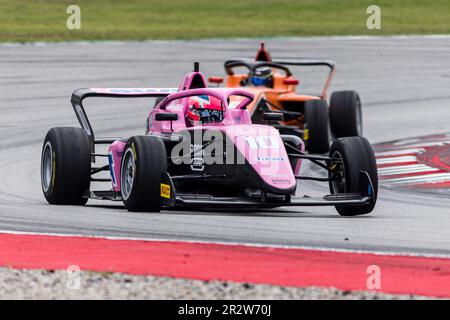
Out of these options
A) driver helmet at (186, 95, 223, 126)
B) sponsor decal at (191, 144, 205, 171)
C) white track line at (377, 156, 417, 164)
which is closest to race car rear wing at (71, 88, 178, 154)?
driver helmet at (186, 95, 223, 126)

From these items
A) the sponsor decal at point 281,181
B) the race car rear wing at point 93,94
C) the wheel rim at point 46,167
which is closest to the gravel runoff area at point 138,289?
the sponsor decal at point 281,181

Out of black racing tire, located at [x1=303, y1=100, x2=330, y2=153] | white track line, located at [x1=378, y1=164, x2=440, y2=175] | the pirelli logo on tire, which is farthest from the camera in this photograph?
black racing tire, located at [x1=303, y1=100, x2=330, y2=153]

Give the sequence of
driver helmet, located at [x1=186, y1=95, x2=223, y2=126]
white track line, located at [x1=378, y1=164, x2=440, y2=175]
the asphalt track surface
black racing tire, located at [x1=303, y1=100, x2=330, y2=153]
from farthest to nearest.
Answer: black racing tire, located at [x1=303, y1=100, x2=330, y2=153] → white track line, located at [x1=378, y1=164, x2=440, y2=175] → driver helmet, located at [x1=186, y1=95, x2=223, y2=126] → the asphalt track surface

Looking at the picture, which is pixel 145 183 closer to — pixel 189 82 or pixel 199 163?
pixel 199 163

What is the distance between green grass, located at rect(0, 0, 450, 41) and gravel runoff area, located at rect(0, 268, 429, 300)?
2650cm

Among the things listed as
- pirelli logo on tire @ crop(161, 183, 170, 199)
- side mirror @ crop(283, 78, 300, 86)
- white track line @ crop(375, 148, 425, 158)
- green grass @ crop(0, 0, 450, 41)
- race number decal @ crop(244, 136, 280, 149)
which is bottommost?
white track line @ crop(375, 148, 425, 158)

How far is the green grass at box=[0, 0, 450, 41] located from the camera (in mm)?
39388

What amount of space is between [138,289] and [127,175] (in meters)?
4.08

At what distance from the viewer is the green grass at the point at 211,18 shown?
129 ft

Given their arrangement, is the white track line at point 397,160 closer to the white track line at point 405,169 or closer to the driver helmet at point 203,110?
the white track line at point 405,169

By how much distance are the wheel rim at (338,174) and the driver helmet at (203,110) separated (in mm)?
1417

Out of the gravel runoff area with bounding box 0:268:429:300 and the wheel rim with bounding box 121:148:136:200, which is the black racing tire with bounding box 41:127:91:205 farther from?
the gravel runoff area with bounding box 0:268:429:300

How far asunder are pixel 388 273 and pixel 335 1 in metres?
44.3
